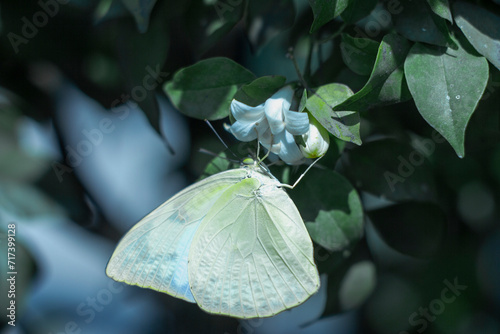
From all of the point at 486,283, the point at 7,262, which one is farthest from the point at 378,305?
the point at 7,262

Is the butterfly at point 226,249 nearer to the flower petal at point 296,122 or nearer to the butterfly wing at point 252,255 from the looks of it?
the butterfly wing at point 252,255

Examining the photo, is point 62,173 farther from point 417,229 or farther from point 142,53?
point 417,229

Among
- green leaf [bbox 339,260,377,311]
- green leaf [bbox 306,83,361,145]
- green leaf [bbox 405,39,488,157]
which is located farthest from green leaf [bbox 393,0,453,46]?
green leaf [bbox 339,260,377,311]

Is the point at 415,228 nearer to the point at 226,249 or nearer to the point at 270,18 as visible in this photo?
the point at 226,249

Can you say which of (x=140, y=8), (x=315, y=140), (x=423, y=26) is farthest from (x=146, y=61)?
(x=423, y=26)

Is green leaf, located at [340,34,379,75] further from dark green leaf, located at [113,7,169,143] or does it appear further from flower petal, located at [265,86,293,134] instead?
dark green leaf, located at [113,7,169,143]

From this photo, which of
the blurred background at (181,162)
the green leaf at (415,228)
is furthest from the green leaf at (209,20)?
the green leaf at (415,228)
